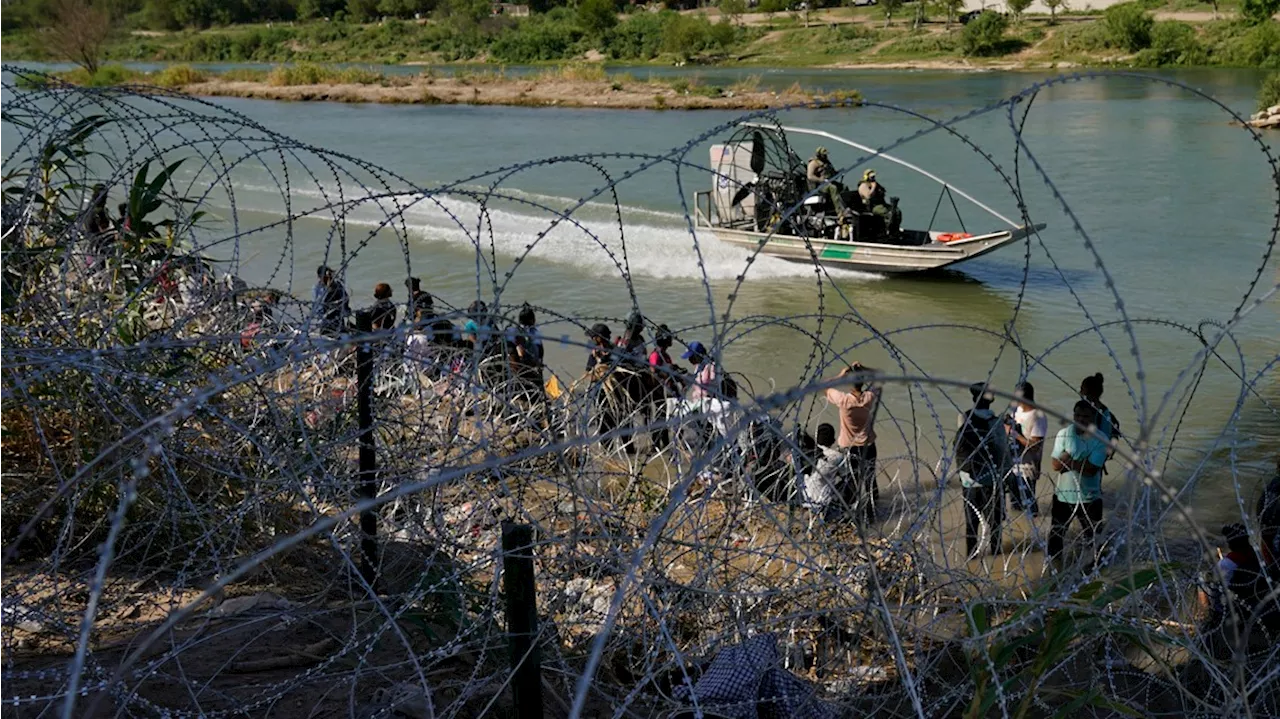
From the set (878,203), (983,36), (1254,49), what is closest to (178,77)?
(983,36)

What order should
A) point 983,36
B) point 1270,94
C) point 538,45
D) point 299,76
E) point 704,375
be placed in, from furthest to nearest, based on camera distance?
point 538,45
point 983,36
point 299,76
point 1270,94
point 704,375

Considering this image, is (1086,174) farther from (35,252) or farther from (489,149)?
(35,252)

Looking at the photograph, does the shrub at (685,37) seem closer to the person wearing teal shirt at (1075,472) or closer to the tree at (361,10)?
the tree at (361,10)

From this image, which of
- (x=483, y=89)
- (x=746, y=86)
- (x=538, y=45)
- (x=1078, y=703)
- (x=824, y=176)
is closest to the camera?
(x=1078, y=703)

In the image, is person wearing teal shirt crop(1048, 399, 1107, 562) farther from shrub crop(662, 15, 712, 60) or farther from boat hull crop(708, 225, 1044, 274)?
shrub crop(662, 15, 712, 60)

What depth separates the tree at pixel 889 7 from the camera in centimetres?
6569

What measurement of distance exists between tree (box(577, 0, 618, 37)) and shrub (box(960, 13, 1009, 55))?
2008 cm

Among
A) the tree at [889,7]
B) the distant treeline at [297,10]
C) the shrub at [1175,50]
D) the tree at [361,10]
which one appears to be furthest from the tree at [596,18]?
the shrub at [1175,50]

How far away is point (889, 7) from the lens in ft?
216

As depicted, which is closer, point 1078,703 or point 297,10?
point 1078,703

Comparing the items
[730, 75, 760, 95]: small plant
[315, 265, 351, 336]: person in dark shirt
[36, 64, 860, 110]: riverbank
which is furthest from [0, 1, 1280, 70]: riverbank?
[315, 265, 351, 336]: person in dark shirt

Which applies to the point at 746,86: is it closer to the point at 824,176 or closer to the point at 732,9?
the point at 732,9

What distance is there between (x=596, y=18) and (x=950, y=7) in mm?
18057

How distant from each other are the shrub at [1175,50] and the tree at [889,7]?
65.1 feet
